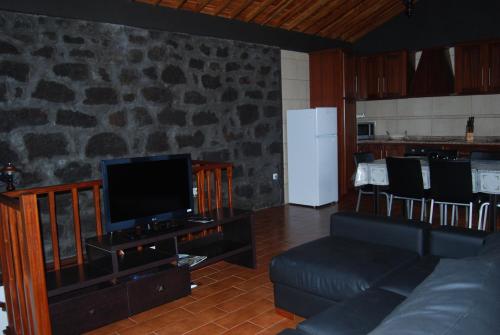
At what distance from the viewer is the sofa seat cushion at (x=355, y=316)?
1654 millimetres

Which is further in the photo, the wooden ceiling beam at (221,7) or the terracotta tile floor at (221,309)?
the wooden ceiling beam at (221,7)

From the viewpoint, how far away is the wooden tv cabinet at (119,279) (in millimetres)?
2523

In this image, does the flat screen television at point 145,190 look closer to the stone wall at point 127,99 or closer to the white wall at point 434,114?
the stone wall at point 127,99

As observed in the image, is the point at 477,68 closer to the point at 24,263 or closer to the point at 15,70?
the point at 15,70

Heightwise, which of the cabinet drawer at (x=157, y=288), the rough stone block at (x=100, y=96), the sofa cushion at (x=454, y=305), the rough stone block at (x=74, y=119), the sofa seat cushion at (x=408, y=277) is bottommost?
the cabinet drawer at (x=157, y=288)

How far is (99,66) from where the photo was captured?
420 centimetres

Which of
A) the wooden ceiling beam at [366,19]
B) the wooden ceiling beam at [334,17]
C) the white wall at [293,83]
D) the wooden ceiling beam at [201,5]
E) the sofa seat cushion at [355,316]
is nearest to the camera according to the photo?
the sofa seat cushion at [355,316]

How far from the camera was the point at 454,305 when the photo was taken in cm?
101

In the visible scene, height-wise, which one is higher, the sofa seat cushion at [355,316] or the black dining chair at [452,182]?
the black dining chair at [452,182]

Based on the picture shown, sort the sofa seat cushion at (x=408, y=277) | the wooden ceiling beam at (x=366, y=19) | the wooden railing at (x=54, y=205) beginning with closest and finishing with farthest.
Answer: the sofa seat cushion at (x=408, y=277), the wooden railing at (x=54, y=205), the wooden ceiling beam at (x=366, y=19)

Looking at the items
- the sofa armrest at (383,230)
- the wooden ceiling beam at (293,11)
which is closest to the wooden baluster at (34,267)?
the sofa armrest at (383,230)

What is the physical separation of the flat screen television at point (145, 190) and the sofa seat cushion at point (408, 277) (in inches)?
67.0

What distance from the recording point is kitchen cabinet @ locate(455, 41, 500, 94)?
611 centimetres

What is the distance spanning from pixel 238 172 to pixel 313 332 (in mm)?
4107
